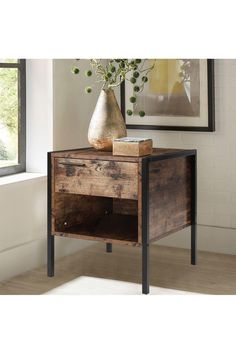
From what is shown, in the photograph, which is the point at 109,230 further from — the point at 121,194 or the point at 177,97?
the point at 177,97

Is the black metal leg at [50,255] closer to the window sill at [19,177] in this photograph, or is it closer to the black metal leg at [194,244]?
the window sill at [19,177]

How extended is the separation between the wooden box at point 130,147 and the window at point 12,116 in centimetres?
74

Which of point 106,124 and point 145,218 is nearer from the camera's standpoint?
point 145,218

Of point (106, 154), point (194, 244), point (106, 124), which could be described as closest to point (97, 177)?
point (106, 154)

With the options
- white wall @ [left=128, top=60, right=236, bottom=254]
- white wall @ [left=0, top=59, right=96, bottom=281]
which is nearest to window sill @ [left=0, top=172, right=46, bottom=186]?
white wall @ [left=0, top=59, right=96, bottom=281]

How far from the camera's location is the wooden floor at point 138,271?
9.92ft

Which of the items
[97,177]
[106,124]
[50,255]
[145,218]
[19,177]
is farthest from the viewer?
[19,177]

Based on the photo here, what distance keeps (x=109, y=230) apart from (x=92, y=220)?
0.26 meters

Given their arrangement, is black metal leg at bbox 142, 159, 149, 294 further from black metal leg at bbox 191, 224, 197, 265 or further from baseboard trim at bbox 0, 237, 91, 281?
baseboard trim at bbox 0, 237, 91, 281

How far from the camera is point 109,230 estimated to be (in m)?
3.04
